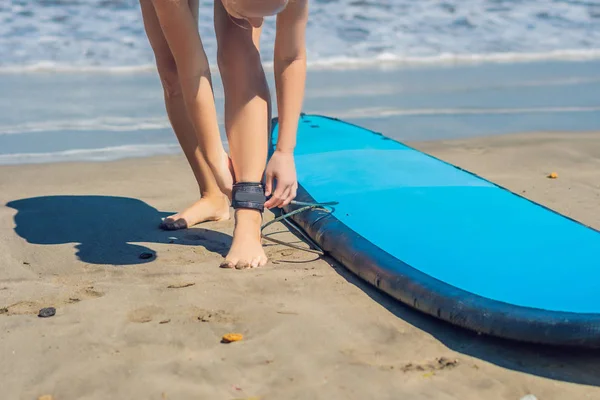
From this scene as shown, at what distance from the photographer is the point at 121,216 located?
336cm

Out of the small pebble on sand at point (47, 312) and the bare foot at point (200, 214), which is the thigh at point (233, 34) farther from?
the small pebble on sand at point (47, 312)

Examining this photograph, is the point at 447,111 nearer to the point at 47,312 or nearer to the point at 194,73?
the point at 194,73

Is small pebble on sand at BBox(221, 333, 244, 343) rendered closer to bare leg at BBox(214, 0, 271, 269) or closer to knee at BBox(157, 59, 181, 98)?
bare leg at BBox(214, 0, 271, 269)

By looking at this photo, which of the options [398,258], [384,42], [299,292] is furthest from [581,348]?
[384,42]

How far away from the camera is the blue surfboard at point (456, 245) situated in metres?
2.07

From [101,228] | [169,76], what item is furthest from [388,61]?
[101,228]

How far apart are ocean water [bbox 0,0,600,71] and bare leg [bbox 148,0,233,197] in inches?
179

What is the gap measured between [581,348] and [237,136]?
1197 millimetres

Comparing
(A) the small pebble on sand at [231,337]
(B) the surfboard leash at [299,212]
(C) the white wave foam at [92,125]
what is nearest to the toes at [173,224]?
(B) the surfboard leash at [299,212]

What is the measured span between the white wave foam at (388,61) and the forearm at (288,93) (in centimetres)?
417

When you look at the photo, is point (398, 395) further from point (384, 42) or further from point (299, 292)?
point (384, 42)

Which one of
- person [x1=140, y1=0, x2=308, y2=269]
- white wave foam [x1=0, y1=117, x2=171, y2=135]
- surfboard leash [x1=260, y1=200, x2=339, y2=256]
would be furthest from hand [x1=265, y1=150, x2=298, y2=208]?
white wave foam [x1=0, y1=117, x2=171, y2=135]

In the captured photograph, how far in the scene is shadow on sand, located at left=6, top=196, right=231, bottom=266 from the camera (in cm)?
292

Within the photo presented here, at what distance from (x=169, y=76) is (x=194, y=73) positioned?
485mm
